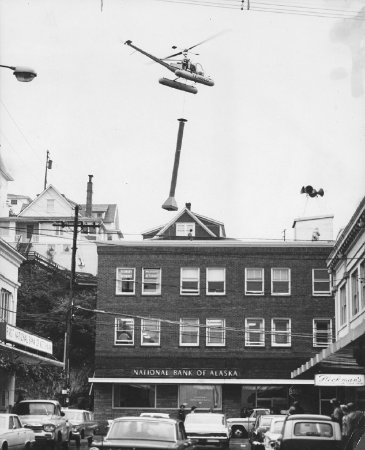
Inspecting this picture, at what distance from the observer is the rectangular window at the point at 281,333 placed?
54.4 m

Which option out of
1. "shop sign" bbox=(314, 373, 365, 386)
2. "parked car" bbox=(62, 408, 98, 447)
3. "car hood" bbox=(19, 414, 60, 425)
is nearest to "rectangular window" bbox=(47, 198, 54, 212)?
"parked car" bbox=(62, 408, 98, 447)

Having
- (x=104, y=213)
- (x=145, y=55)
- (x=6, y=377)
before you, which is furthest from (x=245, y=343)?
(x=104, y=213)

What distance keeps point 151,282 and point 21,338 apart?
60.3 feet

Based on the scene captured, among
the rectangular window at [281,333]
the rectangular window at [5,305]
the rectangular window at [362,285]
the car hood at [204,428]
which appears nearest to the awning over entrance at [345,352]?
the rectangular window at [362,285]

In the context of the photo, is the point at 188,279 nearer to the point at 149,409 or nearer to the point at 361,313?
the point at 149,409

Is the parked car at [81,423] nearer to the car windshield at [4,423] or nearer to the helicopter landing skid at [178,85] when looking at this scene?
the car windshield at [4,423]

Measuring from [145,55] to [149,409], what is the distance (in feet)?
99.1

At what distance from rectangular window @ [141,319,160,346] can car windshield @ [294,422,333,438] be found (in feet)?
112

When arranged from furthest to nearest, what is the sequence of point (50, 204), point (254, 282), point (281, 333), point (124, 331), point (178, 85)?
point (50, 204), point (254, 282), point (124, 331), point (281, 333), point (178, 85)

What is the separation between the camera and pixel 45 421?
30.4 meters

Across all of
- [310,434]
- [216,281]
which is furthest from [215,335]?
[310,434]

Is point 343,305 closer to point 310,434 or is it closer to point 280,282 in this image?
point 280,282

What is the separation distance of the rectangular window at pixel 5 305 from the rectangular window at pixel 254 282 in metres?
16.0

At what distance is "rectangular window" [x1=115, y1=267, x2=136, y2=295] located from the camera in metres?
56.0
